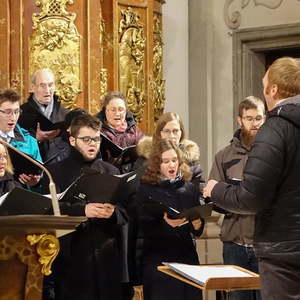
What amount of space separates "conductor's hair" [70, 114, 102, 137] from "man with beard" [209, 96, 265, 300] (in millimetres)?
825

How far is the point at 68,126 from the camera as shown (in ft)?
18.3

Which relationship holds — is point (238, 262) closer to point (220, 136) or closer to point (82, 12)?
point (82, 12)

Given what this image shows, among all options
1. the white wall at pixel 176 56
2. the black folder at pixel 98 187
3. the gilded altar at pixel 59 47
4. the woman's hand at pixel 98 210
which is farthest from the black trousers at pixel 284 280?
the white wall at pixel 176 56

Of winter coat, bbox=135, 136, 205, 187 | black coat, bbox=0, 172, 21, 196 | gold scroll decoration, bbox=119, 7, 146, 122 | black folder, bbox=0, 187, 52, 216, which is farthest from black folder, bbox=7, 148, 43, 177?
gold scroll decoration, bbox=119, 7, 146, 122

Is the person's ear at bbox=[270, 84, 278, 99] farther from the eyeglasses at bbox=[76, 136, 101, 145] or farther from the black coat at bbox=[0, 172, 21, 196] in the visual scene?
the eyeglasses at bbox=[76, 136, 101, 145]

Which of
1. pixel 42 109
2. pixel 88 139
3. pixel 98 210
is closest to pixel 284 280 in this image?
pixel 98 210

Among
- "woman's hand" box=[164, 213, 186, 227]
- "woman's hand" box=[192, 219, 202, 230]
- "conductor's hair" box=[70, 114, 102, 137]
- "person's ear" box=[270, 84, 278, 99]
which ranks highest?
"person's ear" box=[270, 84, 278, 99]

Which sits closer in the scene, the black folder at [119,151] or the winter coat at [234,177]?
the winter coat at [234,177]

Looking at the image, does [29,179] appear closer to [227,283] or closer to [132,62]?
[227,283]

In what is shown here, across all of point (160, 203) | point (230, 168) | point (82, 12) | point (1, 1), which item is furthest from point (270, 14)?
point (160, 203)

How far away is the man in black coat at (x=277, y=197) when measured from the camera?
11.1 feet

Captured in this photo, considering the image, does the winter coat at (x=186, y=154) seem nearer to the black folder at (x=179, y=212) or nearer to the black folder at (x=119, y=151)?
the black folder at (x=119, y=151)

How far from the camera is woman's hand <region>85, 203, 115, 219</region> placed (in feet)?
16.2

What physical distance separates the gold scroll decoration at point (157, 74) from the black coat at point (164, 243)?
9.24 feet
